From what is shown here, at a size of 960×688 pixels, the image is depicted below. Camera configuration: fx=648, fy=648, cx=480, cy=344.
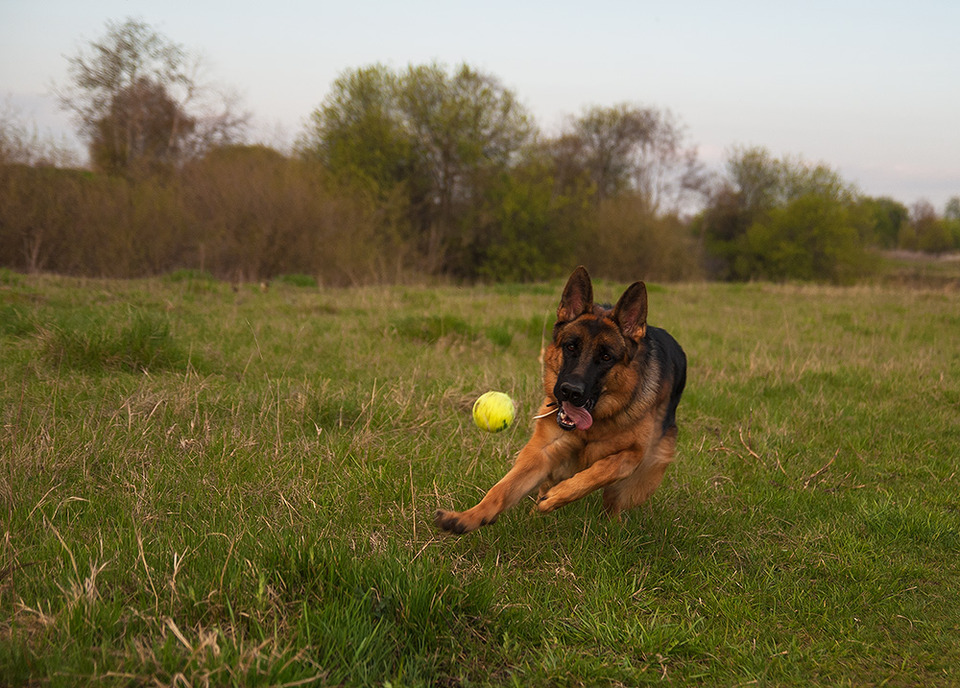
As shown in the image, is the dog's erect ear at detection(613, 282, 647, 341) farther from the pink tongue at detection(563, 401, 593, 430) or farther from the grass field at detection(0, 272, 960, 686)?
the grass field at detection(0, 272, 960, 686)

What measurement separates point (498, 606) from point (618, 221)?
36749 mm

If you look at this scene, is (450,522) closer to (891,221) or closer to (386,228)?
(386,228)

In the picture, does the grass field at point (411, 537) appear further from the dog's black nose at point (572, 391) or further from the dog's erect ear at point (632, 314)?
the dog's erect ear at point (632, 314)

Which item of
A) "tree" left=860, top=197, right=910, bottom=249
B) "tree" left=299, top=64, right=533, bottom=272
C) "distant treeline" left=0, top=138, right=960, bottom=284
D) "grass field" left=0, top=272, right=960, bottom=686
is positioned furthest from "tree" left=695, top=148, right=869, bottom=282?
"grass field" left=0, top=272, right=960, bottom=686

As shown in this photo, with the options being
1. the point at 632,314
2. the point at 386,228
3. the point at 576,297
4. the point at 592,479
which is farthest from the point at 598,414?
the point at 386,228

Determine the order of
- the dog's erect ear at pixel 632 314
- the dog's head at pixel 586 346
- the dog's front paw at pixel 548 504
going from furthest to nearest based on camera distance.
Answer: the dog's erect ear at pixel 632 314 < the dog's head at pixel 586 346 < the dog's front paw at pixel 548 504

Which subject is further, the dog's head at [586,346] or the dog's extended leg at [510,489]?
the dog's head at [586,346]

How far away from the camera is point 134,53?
20.3 m

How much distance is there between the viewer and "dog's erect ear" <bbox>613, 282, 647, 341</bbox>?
3.83m

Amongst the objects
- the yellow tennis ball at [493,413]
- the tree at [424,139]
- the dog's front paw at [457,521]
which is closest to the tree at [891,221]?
the tree at [424,139]

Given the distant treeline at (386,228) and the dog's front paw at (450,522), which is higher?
the distant treeline at (386,228)

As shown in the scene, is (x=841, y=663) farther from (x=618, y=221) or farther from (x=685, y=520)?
(x=618, y=221)

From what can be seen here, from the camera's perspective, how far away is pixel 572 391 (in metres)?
3.45

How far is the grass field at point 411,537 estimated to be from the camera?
7.29 feet
